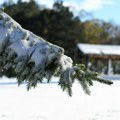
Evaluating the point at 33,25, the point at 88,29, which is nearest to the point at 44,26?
the point at 33,25

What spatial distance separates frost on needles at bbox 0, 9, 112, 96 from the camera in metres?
4.69

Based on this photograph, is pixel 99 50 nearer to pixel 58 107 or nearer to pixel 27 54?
pixel 58 107

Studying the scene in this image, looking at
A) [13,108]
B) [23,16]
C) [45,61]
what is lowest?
[13,108]

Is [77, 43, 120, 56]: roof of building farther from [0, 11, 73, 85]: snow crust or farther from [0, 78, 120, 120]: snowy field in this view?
[0, 11, 73, 85]: snow crust

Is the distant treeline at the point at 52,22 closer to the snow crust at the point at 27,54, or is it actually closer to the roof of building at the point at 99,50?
the roof of building at the point at 99,50

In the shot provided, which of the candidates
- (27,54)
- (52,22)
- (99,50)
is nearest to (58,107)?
(27,54)

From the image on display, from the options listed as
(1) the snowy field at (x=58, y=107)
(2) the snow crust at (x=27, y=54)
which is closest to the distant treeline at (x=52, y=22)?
(1) the snowy field at (x=58, y=107)

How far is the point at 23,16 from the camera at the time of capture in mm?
59094

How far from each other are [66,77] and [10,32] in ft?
2.56

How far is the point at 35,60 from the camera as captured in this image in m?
4.78

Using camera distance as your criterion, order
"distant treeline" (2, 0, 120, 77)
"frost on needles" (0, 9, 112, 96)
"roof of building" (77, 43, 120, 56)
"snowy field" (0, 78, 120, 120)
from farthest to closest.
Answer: "distant treeline" (2, 0, 120, 77) < "roof of building" (77, 43, 120, 56) < "snowy field" (0, 78, 120, 120) < "frost on needles" (0, 9, 112, 96)

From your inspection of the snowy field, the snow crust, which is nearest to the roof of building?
the snowy field

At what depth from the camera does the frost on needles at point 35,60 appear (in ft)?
15.4

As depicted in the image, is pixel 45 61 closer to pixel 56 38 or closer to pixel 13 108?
pixel 13 108
